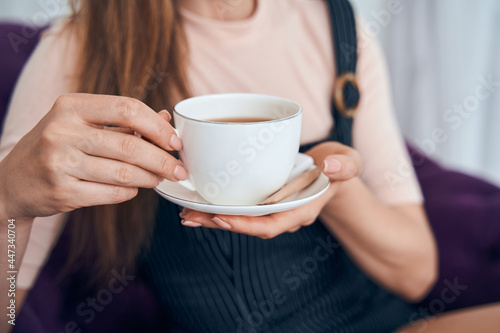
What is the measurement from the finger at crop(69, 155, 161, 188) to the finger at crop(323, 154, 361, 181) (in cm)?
24

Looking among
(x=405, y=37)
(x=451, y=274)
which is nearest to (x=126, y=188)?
(x=451, y=274)

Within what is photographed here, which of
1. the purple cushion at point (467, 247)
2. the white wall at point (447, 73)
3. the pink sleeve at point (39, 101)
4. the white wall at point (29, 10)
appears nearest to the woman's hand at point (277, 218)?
the pink sleeve at point (39, 101)

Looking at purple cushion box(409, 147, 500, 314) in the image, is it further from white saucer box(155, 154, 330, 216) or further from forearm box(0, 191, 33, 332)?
forearm box(0, 191, 33, 332)

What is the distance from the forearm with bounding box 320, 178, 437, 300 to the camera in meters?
0.81

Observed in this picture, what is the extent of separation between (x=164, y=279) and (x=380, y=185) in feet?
1.59

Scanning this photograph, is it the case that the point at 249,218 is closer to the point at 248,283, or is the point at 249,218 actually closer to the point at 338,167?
the point at 338,167

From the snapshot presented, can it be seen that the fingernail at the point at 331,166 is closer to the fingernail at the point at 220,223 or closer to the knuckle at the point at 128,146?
the fingernail at the point at 220,223

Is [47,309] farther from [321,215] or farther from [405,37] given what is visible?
[405,37]

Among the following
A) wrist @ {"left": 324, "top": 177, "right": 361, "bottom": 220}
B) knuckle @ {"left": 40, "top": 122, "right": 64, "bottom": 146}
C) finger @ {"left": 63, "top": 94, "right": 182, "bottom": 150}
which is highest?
finger @ {"left": 63, "top": 94, "right": 182, "bottom": 150}

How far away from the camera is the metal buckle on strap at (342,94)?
912 mm

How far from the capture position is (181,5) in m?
0.89

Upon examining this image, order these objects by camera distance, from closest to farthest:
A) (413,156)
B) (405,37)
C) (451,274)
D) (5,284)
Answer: (5,284) < (451,274) < (413,156) < (405,37)

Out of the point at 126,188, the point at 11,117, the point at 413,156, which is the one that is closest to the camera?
the point at 126,188

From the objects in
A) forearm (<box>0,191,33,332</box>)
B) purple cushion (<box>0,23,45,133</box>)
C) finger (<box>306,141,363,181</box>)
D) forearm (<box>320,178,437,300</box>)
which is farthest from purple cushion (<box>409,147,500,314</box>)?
purple cushion (<box>0,23,45,133</box>)
